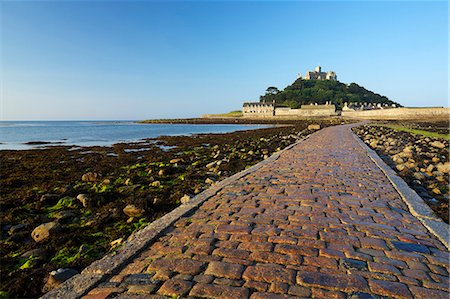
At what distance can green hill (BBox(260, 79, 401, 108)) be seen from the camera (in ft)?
358

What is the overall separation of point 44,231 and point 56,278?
5.95 ft

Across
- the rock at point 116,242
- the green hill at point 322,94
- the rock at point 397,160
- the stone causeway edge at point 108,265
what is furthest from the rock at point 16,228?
the green hill at point 322,94

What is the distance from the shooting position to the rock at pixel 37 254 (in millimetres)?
3742

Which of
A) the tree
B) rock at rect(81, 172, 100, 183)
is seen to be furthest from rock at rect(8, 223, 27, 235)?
the tree

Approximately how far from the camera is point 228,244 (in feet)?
10.1

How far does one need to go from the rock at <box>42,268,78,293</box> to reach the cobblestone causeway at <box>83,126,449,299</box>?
905 mm

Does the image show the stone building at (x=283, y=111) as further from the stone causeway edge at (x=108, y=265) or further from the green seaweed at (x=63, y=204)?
the stone causeway edge at (x=108, y=265)

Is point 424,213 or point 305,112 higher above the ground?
point 305,112

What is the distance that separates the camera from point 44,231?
4434mm

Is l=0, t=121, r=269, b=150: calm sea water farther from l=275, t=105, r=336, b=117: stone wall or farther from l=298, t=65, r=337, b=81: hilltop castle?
l=298, t=65, r=337, b=81: hilltop castle

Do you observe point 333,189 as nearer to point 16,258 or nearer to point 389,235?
point 389,235

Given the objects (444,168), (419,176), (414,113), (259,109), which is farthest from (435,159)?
(259,109)

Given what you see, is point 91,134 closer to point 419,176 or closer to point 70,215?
point 70,215

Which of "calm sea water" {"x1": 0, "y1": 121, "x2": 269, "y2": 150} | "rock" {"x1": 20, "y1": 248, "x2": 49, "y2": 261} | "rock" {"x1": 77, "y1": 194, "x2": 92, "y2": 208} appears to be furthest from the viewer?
"calm sea water" {"x1": 0, "y1": 121, "x2": 269, "y2": 150}
